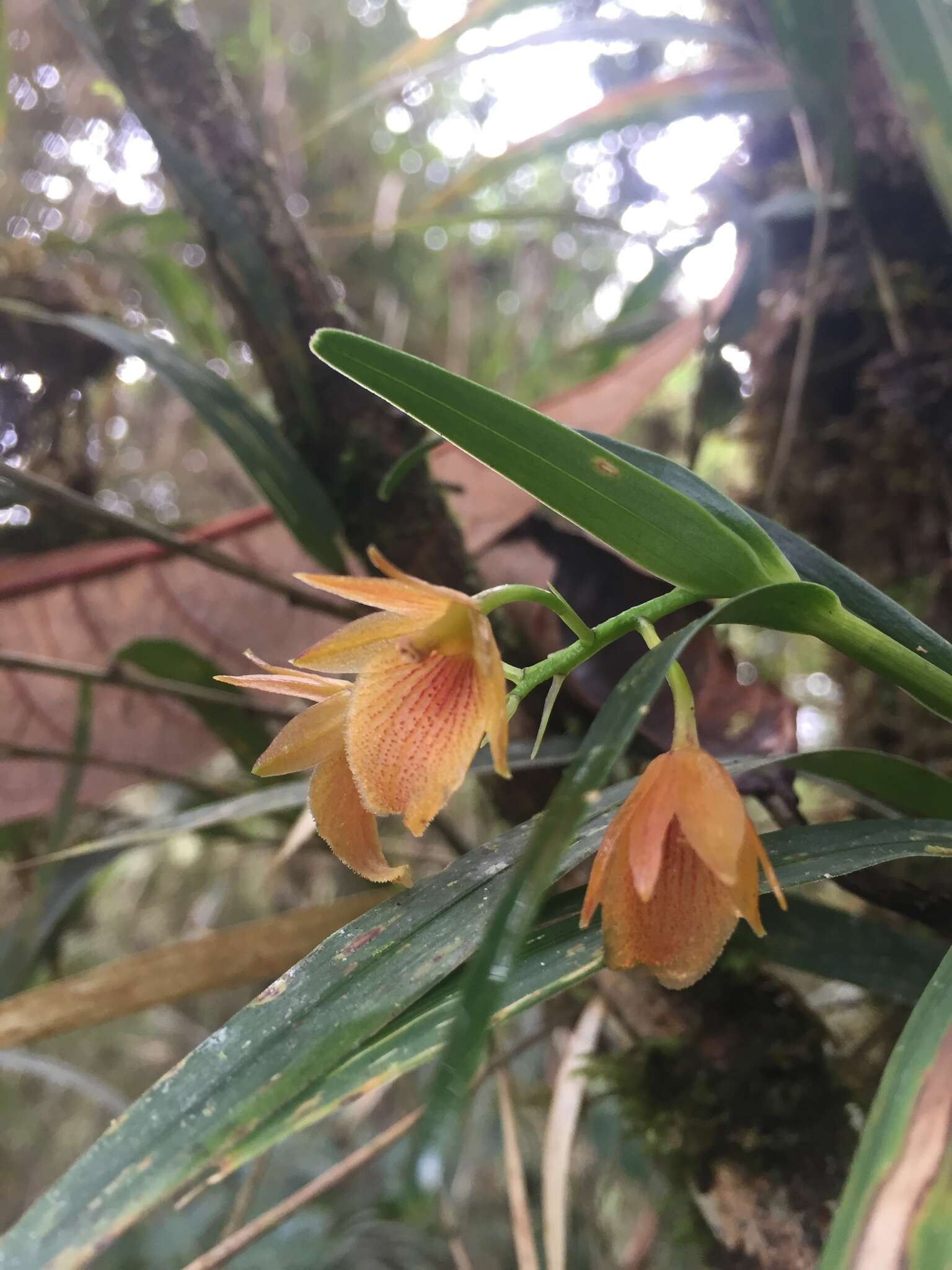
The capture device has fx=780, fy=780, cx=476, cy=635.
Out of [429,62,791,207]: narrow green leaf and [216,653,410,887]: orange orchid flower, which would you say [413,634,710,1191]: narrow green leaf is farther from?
[429,62,791,207]: narrow green leaf

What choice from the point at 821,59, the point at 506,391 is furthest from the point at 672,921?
the point at 506,391

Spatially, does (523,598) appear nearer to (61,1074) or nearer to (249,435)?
(249,435)

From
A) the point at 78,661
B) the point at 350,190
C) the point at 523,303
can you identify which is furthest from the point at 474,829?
the point at 350,190

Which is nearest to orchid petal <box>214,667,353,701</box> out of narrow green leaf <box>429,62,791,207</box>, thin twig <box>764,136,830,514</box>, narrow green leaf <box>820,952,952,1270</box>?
narrow green leaf <box>820,952,952,1270</box>

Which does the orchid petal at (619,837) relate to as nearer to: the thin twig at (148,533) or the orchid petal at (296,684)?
the orchid petal at (296,684)

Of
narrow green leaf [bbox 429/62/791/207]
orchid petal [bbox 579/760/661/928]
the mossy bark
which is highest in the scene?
narrow green leaf [bbox 429/62/791/207]

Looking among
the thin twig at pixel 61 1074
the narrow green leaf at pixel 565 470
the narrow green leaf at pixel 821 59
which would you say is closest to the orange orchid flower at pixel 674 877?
the narrow green leaf at pixel 565 470
